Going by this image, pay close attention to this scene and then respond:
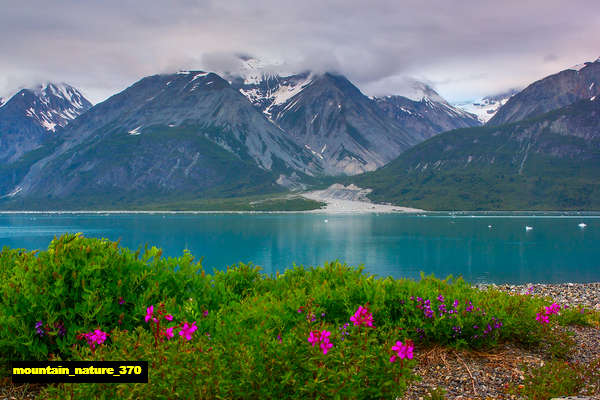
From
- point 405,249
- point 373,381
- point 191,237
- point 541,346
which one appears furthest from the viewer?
point 191,237

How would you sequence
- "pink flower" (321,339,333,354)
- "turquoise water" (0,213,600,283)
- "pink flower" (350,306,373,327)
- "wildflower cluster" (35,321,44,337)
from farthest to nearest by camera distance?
"turquoise water" (0,213,600,283)
"wildflower cluster" (35,321,44,337)
"pink flower" (350,306,373,327)
"pink flower" (321,339,333,354)

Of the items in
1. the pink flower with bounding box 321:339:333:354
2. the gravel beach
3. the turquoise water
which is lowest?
the turquoise water

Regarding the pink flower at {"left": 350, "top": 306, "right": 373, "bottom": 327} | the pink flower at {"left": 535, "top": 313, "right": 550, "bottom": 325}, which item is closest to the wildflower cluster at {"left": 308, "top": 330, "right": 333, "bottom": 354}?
the pink flower at {"left": 350, "top": 306, "right": 373, "bottom": 327}

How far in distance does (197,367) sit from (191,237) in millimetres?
132994

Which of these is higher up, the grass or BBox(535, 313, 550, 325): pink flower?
the grass

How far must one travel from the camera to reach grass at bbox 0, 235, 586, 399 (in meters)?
7.32

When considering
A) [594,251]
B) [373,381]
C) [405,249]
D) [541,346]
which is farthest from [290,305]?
[594,251]

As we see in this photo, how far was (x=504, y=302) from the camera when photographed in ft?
46.7

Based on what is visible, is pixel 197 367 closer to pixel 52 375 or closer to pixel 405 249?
pixel 52 375

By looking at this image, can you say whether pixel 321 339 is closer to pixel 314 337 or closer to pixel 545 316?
pixel 314 337

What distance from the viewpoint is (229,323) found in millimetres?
9945

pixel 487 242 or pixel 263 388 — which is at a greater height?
pixel 263 388

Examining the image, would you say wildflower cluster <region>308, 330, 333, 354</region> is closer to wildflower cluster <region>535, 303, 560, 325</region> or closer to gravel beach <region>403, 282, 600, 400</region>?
gravel beach <region>403, 282, 600, 400</region>

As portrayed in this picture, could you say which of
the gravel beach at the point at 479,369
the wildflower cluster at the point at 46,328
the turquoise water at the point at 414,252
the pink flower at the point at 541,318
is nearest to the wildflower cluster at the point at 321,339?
the gravel beach at the point at 479,369
